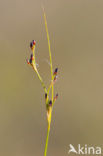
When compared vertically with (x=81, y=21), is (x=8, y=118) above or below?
below

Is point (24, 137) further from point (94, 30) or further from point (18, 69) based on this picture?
point (94, 30)

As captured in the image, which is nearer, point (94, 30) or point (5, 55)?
point (5, 55)

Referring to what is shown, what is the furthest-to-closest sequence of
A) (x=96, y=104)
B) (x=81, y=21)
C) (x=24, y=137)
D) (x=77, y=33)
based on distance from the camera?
1. (x=81, y=21)
2. (x=77, y=33)
3. (x=96, y=104)
4. (x=24, y=137)

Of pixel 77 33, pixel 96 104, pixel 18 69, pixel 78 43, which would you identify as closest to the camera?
pixel 96 104

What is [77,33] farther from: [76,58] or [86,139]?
[86,139]

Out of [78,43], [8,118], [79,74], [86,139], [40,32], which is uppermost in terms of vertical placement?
[40,32]

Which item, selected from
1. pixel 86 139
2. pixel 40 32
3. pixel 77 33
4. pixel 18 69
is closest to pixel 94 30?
pixel 77 33
